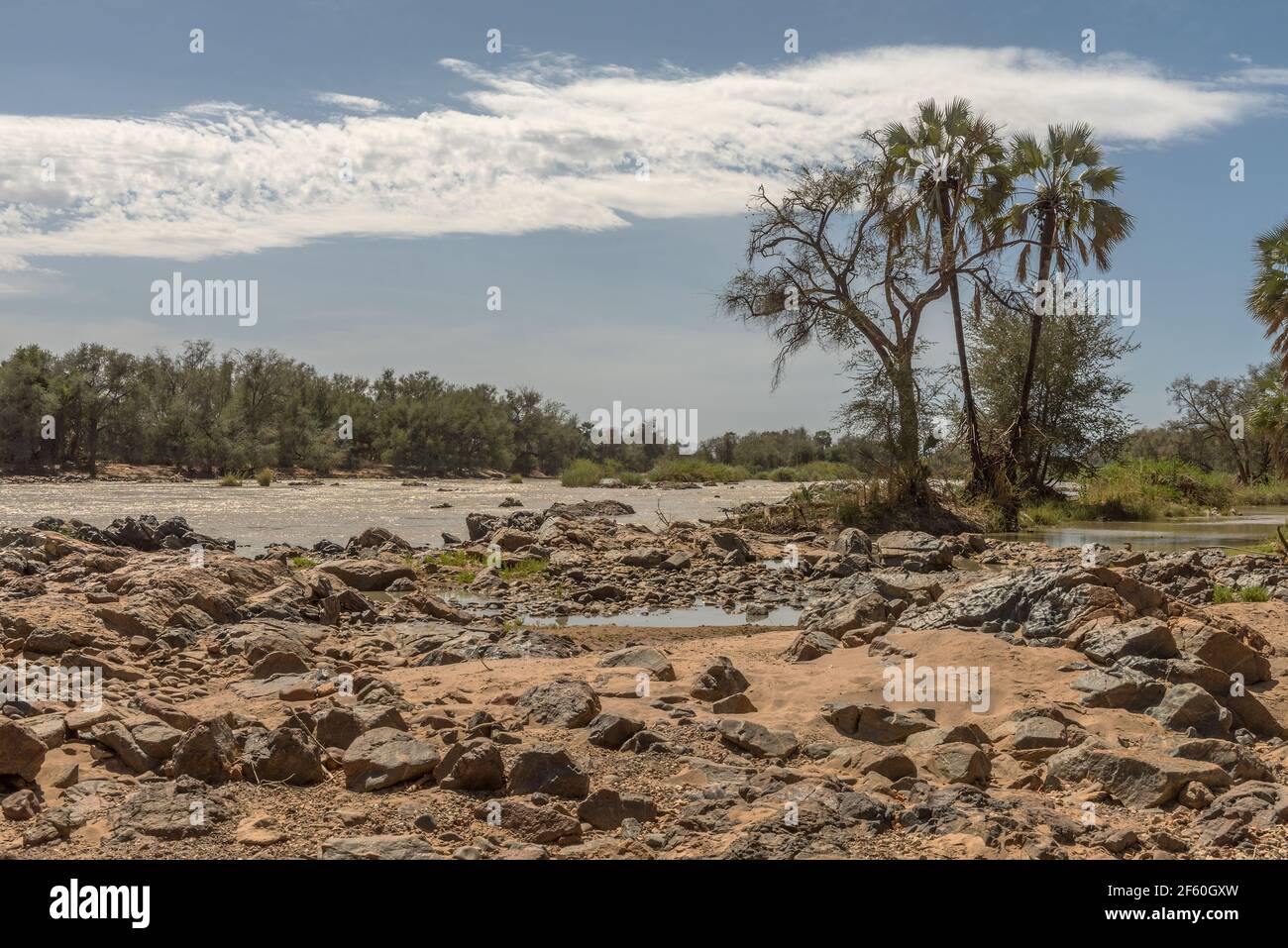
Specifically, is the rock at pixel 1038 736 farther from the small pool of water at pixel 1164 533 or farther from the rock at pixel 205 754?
the small pool of water at pixel 1164 533

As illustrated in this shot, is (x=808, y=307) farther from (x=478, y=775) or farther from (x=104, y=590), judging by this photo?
(x=478, y=775)

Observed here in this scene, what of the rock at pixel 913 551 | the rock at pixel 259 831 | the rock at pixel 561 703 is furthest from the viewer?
the rock at pixel 913 551

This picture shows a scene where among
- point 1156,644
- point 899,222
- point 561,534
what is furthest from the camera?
point 899,222

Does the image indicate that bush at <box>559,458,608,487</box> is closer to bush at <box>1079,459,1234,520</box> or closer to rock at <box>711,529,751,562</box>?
bush at <box>1079,459,1234,520</box>

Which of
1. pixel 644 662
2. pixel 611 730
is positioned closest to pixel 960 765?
pixel 611 730

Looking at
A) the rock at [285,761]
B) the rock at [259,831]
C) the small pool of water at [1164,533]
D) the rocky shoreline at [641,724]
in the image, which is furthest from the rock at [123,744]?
the small pool of water at [1164,533]

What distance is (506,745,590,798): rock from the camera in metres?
5.30

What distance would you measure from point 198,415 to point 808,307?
40.3 m

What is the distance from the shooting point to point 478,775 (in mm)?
5316

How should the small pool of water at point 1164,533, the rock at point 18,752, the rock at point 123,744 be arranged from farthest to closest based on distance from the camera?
the small pool of water at point 1164,533
the rock at point 123,744
the rock at point 18,752

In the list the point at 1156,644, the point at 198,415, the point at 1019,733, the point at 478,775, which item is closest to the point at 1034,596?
the point at 1156,644

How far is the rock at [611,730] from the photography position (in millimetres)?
6094

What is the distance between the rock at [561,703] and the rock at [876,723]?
1.45 metres

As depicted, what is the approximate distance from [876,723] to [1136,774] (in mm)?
1461
